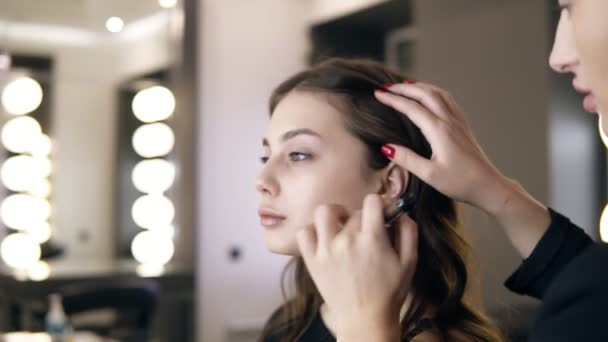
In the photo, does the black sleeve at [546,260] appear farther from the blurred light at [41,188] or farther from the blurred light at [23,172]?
the blurred light at [41,188]

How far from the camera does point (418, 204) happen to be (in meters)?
0.96

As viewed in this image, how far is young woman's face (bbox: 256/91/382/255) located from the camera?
2.89 feet

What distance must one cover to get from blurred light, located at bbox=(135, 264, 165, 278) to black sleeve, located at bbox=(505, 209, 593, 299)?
2.85 m

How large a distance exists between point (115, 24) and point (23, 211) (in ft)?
3.53

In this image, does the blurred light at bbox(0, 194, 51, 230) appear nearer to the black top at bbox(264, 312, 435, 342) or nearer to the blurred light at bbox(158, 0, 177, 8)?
the blurred light at bbox(158, 0, 177, 8)

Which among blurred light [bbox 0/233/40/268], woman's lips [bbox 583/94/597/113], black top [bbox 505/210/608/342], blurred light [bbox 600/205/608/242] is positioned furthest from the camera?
blurred light [bbox 0/233/40/268]

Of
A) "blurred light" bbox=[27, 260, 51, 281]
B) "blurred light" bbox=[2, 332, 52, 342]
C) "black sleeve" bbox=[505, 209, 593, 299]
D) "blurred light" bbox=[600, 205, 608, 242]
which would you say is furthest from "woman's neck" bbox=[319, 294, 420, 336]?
"blurred light" bbox=[27, 260, 51, 281]

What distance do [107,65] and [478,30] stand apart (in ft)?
6.69

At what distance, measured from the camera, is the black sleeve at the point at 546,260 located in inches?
26.1

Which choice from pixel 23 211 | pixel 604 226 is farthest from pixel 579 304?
pixel 23 211

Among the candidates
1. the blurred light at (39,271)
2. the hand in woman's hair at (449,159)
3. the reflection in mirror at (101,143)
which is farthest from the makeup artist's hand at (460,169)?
the reflection in mirror at (101,143)

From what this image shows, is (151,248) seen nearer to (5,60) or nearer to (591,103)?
(5,60)

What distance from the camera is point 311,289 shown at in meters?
1.15

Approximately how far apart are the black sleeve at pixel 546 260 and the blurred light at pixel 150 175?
11.0ft
